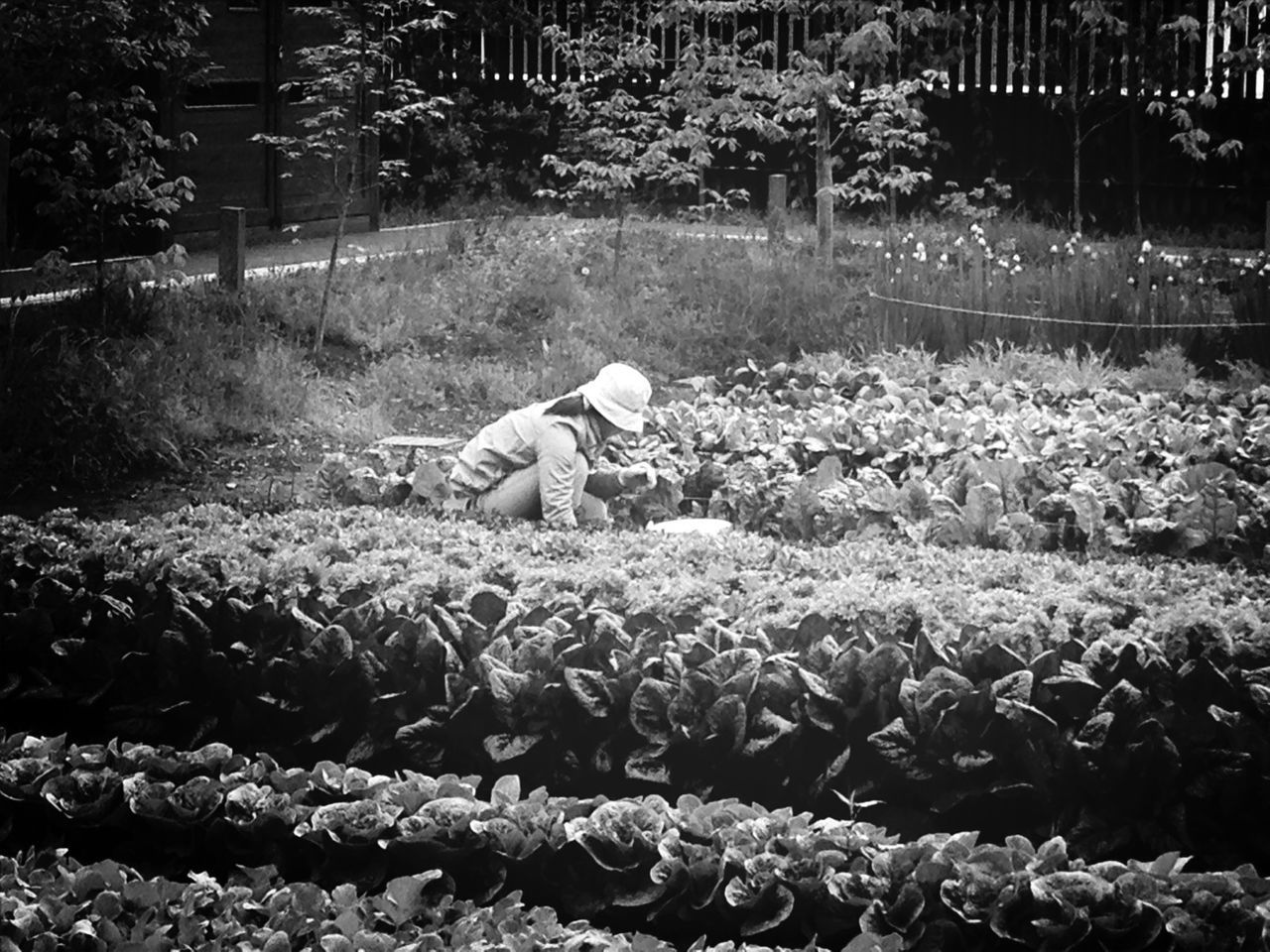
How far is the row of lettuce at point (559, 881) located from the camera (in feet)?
10.00

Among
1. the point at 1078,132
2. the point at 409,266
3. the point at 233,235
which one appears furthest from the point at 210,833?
the point at 1078,132

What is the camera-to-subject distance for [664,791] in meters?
3.94

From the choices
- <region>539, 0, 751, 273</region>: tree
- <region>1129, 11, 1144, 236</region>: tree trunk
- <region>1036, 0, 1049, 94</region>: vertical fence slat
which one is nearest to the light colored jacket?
<region>539, 0, 751, 273</region>: tree

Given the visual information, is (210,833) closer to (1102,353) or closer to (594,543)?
(594,543)

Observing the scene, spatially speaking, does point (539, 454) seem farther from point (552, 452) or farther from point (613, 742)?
point (613, 742)

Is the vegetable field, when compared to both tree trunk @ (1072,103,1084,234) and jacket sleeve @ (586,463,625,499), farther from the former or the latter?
tree trunk @ (1072,103,1084,234)

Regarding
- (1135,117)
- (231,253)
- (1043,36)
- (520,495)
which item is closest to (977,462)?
(520,495)

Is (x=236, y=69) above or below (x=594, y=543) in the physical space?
above

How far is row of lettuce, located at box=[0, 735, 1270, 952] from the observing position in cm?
305

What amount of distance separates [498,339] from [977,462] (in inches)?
201

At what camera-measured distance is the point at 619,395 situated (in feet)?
20.8

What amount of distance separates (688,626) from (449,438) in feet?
14.9

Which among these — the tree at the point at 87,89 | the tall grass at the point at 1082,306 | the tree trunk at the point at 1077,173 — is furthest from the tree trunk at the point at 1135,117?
the tree at the point at 87,89

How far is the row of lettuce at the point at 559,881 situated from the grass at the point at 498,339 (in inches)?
177
